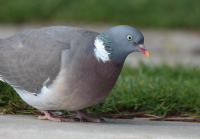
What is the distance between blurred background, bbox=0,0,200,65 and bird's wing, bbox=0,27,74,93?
4.09 m

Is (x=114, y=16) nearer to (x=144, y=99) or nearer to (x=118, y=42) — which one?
(x=144, y=99)

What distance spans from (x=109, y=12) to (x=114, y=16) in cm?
16

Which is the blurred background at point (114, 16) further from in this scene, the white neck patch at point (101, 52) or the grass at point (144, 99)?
the white neck patch at point (101, 52)

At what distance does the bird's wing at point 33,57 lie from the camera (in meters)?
2.60

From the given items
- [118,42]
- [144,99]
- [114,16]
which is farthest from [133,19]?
[118,42]

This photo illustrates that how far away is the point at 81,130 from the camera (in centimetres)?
222

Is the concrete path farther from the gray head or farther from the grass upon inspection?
the gray head

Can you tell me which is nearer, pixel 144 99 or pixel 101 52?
pixel 101 52

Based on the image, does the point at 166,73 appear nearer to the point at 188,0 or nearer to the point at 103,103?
the point at 103,103

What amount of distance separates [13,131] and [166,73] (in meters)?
3.00

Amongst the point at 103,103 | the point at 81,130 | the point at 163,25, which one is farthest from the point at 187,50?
the point at 81,130

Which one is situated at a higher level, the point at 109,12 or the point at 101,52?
the point at 109,12

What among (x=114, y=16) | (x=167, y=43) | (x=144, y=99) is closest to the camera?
(x=144, y=99)

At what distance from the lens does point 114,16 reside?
725 cm
